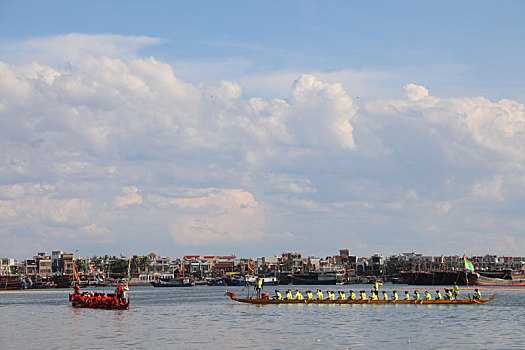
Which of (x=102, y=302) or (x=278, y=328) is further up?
(x=102, y=302)

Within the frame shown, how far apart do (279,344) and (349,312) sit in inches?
1337

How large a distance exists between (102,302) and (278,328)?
37.3 metres

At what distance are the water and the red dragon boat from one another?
1.33m

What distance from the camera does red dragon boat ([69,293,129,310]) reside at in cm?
9300

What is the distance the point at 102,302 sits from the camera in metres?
95.7

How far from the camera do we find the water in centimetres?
5553

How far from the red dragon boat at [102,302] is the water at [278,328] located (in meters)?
1.33

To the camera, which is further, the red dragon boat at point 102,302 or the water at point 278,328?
the red dragon boat at point 102,302

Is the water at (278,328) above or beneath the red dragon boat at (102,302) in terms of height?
beneath

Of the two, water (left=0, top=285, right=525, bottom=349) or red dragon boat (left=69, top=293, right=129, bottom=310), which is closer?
water (left=0, top=285, right=525, bottom=349)

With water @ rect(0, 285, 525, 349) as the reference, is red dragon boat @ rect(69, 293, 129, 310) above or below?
above

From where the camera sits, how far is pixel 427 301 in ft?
308

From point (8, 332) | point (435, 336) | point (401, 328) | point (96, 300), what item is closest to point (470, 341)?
point (435, 336)

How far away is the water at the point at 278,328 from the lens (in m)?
55.5
